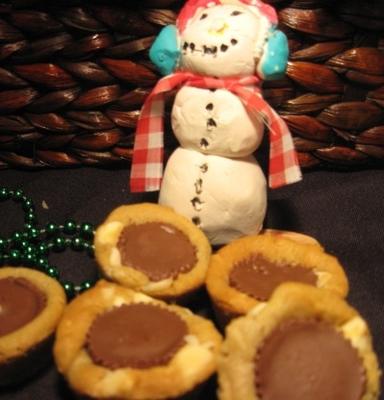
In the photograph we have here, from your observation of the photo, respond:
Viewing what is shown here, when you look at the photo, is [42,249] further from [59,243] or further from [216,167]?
[216,167]

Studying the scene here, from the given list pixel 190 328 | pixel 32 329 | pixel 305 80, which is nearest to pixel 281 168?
pixel 305 80

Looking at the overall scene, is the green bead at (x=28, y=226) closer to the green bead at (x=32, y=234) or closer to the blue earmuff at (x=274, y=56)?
the green bead at (x=32, y=234)

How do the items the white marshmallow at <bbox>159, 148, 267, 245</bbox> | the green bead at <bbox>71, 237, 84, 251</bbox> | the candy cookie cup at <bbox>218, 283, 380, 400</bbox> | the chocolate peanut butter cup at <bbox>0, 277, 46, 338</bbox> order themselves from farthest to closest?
the green bead at <bbox>71, 237, 84, 251</bbox>, the white marshmallow at <bbox>159, 148, 267, 245</bbox>, the chocolate peanut butter cup at <bbox>0, 277, 46, 338</bbox>, the candy cookie cup at <bbox>218, 283, 380, 400</bbox>

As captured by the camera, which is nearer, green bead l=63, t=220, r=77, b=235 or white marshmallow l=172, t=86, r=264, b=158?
white marshmallow l=172, t=86, r=264, b=158

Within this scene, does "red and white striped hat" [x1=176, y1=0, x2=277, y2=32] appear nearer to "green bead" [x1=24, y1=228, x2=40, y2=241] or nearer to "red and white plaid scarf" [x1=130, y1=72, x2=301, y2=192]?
"red and white plaid scarf" [x1=130, y1=72, x2=301, y2=192]

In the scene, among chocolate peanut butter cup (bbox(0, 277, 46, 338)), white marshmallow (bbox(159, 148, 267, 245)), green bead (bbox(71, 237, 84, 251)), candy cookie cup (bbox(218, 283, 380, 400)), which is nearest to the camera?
candy cookie cup (bbox(218, 283, 380, 400))

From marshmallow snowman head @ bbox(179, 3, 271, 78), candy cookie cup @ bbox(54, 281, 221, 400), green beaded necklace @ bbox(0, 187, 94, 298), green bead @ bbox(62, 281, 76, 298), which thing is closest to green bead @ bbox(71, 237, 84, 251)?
green beaded necklace @ bbox(0, 187, 94, 298)

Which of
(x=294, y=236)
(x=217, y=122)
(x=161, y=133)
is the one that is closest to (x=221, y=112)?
(x=217, y=122)
